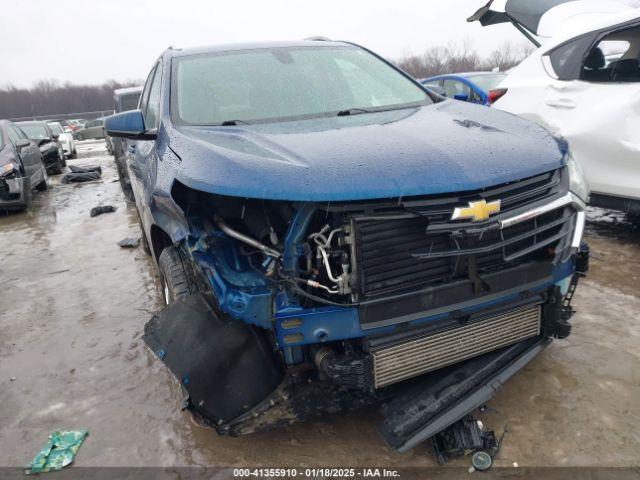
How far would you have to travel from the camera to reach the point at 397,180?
1880 millimetres

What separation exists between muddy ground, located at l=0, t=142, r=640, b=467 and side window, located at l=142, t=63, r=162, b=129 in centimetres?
147

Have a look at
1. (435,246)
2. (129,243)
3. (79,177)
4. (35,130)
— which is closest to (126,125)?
(435,246)

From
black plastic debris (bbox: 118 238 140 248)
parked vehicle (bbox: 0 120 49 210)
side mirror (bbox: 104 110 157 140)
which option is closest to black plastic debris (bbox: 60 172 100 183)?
parked vehicle (bbox: 0 120 49 210)

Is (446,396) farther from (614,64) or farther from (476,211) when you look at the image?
(614,64)

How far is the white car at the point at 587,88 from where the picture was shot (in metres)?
3.88

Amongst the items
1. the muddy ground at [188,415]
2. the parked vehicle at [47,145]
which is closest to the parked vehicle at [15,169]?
the parked vehicle at [47,145]

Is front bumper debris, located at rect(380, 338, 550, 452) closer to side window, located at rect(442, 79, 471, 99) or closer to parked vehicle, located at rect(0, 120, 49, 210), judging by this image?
side window, located at rect(442, 79, 471, 99)

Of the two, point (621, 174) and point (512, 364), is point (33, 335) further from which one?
point (621, 174)

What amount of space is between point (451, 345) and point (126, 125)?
92.2 inches

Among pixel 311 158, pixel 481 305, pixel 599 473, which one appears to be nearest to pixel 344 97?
pixel 311 158

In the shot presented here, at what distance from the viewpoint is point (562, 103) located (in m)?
4.33

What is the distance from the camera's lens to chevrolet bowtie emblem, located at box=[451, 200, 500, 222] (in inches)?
75.1

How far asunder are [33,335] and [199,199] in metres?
2.32

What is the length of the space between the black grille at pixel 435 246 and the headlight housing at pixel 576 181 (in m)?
0.26
